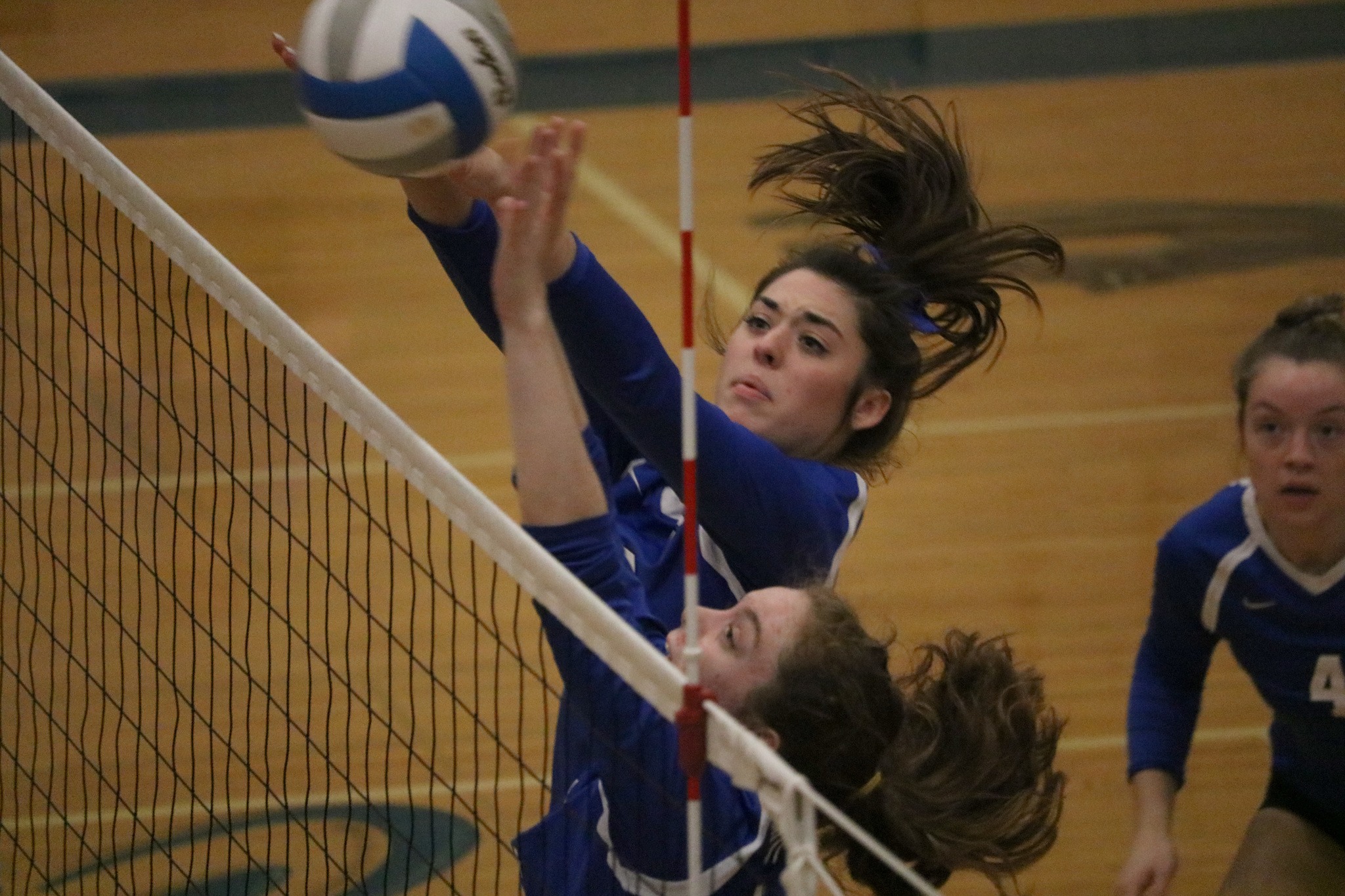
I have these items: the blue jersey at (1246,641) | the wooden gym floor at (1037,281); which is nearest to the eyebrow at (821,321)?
the blue jersey at (1246,641)

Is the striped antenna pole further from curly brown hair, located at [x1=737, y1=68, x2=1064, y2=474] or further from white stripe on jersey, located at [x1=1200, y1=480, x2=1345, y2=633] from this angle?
white stripe on jersey, located at [x1=1200, y1=480, x2=1345, y2=633]

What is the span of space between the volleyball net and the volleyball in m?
0.35

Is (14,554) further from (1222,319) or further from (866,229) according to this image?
(1222,319)

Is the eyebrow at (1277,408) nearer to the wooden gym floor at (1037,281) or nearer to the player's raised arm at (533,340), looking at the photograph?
the wooden gym floor at (1037,281)

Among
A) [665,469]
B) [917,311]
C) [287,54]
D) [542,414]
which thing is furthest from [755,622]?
[287,54]

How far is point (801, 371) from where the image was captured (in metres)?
2.95

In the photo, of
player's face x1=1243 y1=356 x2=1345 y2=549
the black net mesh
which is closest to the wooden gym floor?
the black net mesh

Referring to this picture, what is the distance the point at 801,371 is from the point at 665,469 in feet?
1.80

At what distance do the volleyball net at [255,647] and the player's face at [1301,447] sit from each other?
4.63 feet

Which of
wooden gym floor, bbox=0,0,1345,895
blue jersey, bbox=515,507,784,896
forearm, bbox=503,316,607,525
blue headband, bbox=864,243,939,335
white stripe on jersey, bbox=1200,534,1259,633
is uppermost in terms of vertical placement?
forearm, bbox=503,316,607,525

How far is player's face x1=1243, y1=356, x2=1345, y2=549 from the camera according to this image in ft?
9.90

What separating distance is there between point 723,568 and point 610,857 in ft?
1.91

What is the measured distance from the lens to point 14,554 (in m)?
5.56

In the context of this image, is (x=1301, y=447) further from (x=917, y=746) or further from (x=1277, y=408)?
(x=917, y=746)
